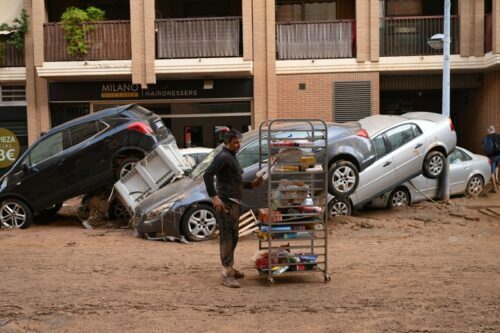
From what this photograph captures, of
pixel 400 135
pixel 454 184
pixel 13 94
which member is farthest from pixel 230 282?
pixel 13 94

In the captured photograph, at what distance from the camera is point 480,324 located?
5.97m

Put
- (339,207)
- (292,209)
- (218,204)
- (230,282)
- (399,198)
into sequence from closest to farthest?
(218,204)
(230,282)
(292,209)
(339,207)
(399,198)

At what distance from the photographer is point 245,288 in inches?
297

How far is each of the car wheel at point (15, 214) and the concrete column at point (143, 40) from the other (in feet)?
24.3

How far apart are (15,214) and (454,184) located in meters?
10.0

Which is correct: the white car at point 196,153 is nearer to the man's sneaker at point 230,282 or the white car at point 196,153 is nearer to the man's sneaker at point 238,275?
the man's sneaker at point 238,275

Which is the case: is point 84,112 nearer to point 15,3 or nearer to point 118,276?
point 15,3

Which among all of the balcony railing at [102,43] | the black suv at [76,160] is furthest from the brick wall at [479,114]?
the black suv at [76,160]

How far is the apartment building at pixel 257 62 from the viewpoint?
19578mm

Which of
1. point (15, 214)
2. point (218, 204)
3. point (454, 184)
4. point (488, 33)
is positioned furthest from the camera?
point (488, 33)

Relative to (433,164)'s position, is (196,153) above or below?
above

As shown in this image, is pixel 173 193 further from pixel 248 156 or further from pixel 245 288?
pixel 245 288

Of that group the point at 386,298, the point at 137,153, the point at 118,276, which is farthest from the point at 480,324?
the point at 137,153

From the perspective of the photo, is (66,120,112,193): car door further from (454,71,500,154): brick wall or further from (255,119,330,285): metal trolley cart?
(454,71,500,154): brick wall
